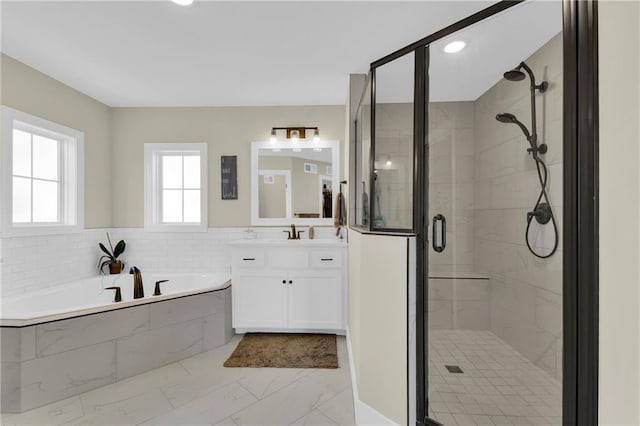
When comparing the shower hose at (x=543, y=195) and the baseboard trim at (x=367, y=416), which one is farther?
the baseboard trim at (x=367, y=416)

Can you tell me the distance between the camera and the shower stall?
1.14 metres

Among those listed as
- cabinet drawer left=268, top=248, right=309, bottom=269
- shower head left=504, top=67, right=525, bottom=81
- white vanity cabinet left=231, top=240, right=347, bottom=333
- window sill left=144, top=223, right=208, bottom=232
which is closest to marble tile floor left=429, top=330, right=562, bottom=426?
shower head left=504, top=67, right=525, bottom=81

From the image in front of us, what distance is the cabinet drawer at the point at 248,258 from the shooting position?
2.89 m

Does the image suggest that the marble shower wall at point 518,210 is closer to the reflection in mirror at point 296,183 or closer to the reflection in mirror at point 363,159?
the reflection in mirror at point 363,159

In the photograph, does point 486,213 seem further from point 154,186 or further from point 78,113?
point 78,113

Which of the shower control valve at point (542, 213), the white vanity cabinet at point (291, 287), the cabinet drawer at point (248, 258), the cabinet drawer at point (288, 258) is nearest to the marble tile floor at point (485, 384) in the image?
the shower control valve at point (542, 213)

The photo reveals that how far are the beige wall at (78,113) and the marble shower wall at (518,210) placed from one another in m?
3.37

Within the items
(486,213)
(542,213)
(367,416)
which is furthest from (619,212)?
(367,416)

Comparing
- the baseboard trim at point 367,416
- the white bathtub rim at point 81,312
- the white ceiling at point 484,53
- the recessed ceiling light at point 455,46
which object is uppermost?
the recessed ceiling light at point 455,46

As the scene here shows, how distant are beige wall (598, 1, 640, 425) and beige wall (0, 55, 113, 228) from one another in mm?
3538

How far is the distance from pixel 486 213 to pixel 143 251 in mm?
3468

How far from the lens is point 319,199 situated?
130 inches

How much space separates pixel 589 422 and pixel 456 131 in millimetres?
1248

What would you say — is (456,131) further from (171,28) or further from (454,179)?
(171,28)
